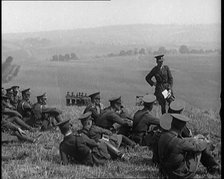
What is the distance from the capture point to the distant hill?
8.05 metres

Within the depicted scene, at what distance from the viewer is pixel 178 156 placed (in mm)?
6602

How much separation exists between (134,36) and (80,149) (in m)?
2.18

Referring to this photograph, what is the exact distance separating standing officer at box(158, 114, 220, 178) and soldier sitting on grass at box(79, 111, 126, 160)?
0.87 meters

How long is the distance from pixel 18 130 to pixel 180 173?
2991mm

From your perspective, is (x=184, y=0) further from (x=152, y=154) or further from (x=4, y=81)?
(x=4, y=81)

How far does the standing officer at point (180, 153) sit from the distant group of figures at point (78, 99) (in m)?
1.88

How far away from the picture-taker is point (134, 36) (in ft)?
26.6

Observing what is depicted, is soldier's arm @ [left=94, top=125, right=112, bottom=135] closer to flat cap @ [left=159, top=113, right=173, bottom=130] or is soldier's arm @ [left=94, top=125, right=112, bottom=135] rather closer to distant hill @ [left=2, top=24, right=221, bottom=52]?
flat cap @ [left=159, top=113, right=173, bottom=130]

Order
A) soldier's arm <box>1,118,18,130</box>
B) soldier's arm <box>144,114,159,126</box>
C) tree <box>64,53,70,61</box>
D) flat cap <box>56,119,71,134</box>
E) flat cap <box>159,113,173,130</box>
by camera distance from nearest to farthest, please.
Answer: flat cap <box>159,113,173,130</box> < flat cap <box>56,119,71,134</box> < soldier's arm <box>144,114,159,126</box> < tree <box>64,53,70,61</box> < soldier's arm <box>1,118,18,130</box>

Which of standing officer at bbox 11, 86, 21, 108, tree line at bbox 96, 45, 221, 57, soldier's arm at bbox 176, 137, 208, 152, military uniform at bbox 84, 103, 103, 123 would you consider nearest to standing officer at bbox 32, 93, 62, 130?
standing officer at bbox 11, 86, 21, 108

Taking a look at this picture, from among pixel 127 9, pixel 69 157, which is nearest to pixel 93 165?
pixel 69 157

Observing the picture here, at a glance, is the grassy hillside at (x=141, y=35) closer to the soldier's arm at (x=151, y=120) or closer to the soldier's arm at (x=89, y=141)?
the soldier's arm at (x=151, y=120)

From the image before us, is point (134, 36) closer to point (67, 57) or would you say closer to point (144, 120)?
point (67, 57)

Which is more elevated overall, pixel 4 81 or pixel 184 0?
pixel 184 0
